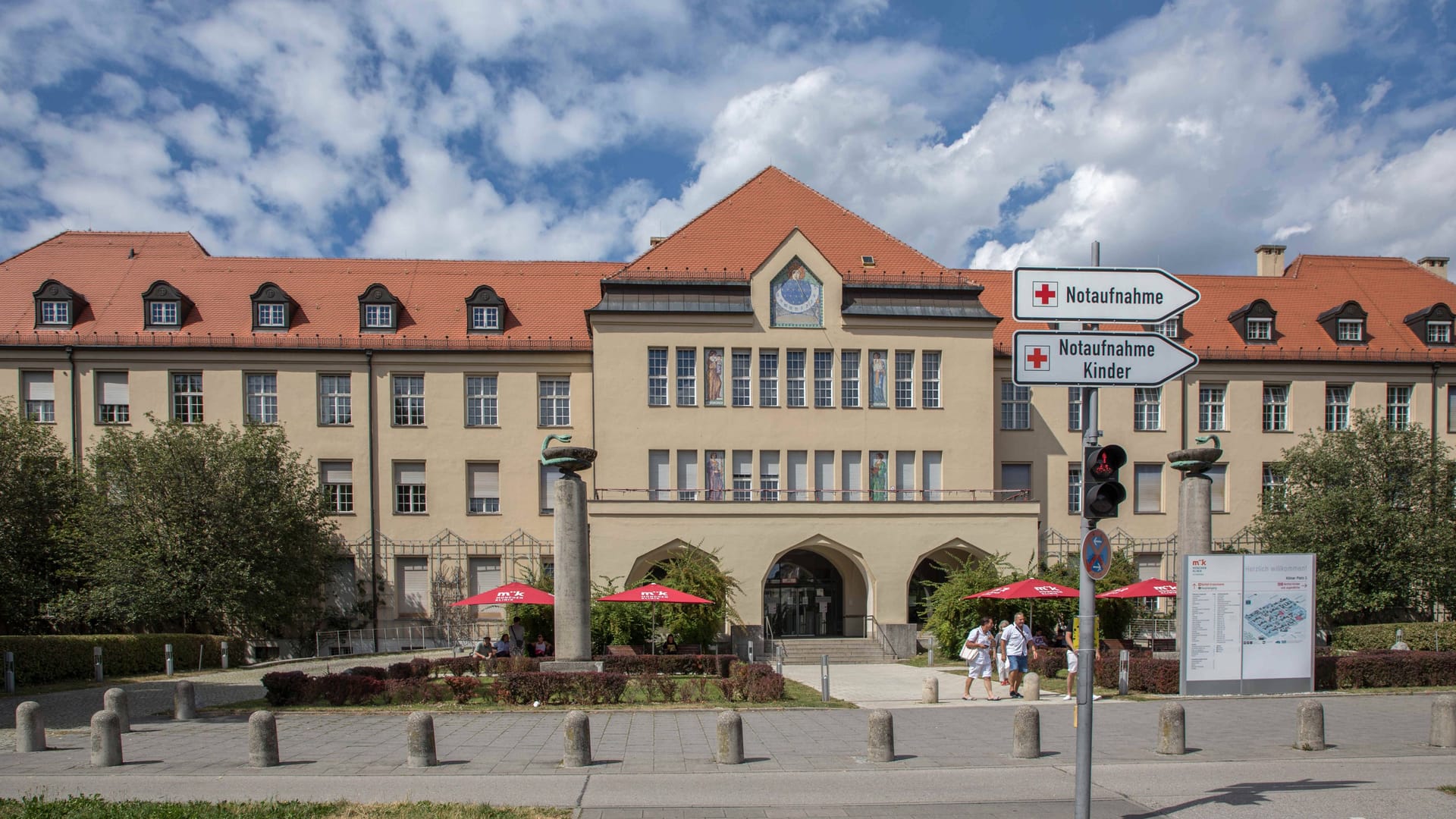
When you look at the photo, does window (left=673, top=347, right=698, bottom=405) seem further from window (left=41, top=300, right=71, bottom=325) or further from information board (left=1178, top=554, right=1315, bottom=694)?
window (left=41, top=300, right=71, bottom=325)

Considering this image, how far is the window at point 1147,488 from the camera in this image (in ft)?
131

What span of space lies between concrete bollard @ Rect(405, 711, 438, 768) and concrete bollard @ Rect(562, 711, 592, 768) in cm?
168

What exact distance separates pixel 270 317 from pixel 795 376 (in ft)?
64.9

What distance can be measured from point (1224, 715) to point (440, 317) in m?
30.8

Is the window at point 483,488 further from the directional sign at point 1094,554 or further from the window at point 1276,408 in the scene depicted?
the directional sign at point 1094,554

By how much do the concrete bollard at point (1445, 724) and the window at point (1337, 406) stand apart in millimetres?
29758

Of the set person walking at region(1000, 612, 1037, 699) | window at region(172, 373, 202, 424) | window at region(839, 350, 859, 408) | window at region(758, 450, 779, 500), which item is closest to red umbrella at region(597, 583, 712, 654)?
person walking at region(1000, 612, 1037, 699)

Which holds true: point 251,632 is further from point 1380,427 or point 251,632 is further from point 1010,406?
point 1380,427

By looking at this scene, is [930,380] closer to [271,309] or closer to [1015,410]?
[1015,410]

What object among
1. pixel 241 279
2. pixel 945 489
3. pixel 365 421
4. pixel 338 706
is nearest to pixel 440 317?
pixel 365 421

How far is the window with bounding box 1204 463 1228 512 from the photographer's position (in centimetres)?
4022

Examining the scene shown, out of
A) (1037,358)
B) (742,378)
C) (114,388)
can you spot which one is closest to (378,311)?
(114,388)

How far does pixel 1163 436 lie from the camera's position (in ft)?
133

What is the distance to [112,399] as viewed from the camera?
37.7 metres
